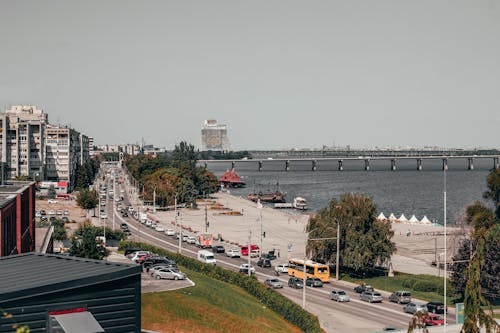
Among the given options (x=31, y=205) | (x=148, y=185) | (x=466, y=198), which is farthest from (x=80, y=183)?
(x=31, y=205)

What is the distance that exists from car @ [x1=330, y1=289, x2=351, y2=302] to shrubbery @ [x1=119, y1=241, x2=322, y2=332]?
6707 millimetres

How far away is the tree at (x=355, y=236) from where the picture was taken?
226ft

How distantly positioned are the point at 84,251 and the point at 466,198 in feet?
519

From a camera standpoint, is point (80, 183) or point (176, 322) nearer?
point (176, 322)

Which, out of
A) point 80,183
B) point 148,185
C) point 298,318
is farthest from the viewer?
point 80,183

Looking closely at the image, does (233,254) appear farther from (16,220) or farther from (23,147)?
(23,147)

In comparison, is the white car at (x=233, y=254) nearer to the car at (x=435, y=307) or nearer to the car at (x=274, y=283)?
the car at (x=274, y=283)

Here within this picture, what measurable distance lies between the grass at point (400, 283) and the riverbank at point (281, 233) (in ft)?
9.34

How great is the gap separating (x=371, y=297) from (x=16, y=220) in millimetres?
28154

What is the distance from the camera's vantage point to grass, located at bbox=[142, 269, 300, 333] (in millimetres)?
41594

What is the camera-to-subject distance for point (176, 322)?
41750 millimetres

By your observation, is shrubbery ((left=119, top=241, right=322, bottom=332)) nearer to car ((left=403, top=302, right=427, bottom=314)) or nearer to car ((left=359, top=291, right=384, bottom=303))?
car ((left=359, top=291, right=384, bottom=303))

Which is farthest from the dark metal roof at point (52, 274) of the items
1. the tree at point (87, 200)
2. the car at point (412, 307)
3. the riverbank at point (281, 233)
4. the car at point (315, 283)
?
the tree at point (87, 200)

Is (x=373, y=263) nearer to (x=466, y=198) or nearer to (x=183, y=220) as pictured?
(x=183, y=220)
